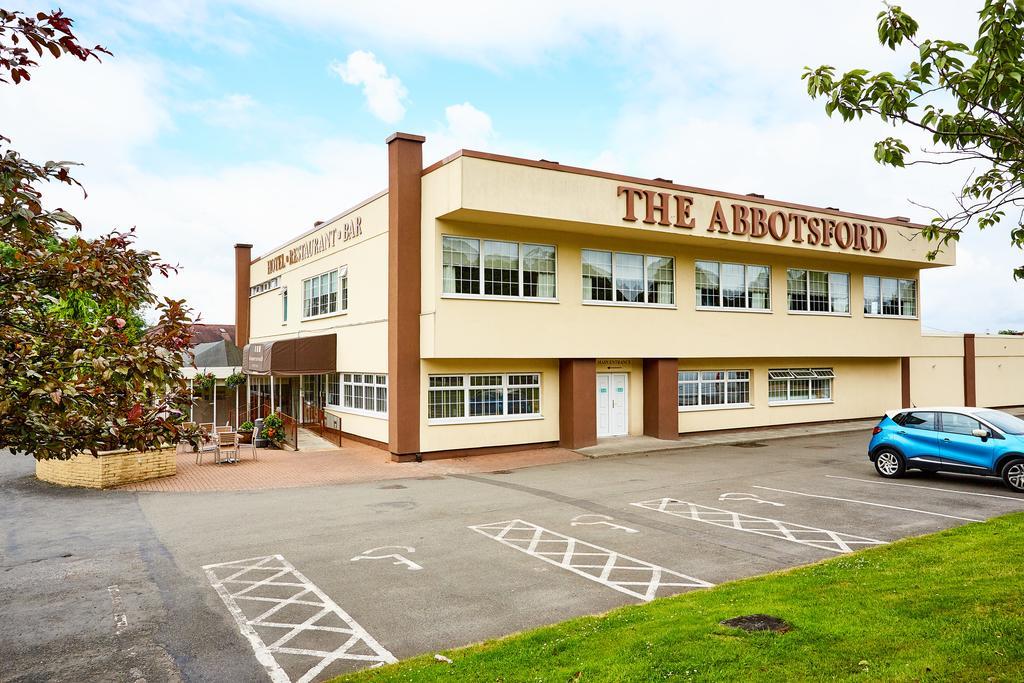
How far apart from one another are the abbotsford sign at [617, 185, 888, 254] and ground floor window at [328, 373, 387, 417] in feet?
31.3

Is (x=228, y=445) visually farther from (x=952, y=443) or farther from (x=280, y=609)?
(x=952, y=443)

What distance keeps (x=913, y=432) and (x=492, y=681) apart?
14021 millimetres

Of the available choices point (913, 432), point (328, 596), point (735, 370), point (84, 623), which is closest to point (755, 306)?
point (735, 370)

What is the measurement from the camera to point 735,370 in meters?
27.3

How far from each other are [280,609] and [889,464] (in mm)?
14322

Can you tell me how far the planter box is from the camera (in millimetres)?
17156

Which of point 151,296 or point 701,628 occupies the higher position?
point 151,296

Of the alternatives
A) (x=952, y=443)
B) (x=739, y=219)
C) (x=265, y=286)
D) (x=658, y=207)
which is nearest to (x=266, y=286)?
(x=265, y=286)

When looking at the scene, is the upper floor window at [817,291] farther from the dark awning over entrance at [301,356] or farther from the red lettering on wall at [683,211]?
the dark awning over entrance at [301,356]

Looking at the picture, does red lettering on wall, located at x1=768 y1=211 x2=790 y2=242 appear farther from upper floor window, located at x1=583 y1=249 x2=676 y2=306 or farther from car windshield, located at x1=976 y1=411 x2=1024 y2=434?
car windshield, located at x1=976 y1=411 x2=1024 y2=434

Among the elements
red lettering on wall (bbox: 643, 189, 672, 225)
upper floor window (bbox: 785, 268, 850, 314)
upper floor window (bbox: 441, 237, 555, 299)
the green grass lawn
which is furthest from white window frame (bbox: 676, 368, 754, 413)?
the green grass lawn

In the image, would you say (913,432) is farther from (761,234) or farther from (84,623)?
(84,623)

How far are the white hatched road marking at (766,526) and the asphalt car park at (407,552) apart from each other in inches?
2.8

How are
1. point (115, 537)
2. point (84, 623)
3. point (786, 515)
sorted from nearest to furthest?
point (84, 623), point (115, 537), point (786, 515)
